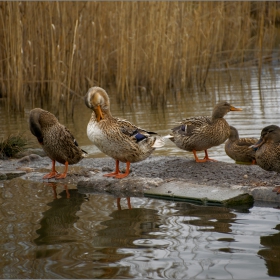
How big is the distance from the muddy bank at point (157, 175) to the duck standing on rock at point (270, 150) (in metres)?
0.19

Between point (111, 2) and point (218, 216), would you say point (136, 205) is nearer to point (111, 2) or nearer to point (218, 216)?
point (218, 216)

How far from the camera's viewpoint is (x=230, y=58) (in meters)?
16.6

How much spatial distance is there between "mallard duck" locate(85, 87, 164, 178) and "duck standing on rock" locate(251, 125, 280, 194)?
1256 millimetres

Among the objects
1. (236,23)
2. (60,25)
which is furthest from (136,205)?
(236,23)

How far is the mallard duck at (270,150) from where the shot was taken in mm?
5273

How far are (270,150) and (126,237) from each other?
164 cm

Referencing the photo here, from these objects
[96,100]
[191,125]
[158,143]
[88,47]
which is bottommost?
[158,143]

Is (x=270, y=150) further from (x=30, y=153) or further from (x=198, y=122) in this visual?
(x=30, y=153)

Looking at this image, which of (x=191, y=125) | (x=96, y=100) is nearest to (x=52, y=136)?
(x=96, y=100)

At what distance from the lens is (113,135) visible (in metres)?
6.02

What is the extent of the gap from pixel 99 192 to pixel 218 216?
4.94 feet

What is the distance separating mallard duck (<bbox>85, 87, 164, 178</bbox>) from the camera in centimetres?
602

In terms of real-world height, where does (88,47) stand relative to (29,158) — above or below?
above

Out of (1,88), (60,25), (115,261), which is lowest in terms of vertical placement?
(115,261)
